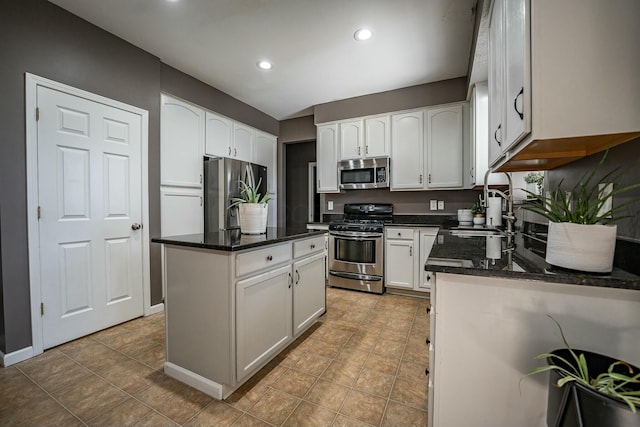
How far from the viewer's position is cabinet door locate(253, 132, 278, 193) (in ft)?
14.2

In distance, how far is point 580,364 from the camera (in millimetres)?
692

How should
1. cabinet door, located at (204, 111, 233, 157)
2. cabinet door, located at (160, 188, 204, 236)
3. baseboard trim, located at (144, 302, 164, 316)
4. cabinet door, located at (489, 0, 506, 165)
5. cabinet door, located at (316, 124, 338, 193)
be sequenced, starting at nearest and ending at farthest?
cabinet door, located at (489, 0, 506, 165) < baseboard trim, located at (144, 302, 164, 316) < cabinet door, located at (160, 188, 204, 236) < cabinet door, located at (204, 111, 233, 157) < cabinet door, located at (316, 124, 338, 193)

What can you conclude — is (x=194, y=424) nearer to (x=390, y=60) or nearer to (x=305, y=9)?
(x=305, y=9)

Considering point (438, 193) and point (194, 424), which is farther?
point (438, 193)

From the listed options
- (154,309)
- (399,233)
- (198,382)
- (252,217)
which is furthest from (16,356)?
(399,233)

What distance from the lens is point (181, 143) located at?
3094 mm

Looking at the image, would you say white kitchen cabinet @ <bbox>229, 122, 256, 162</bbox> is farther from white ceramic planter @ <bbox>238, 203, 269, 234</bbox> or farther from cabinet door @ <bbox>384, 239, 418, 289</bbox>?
cabinet door @ <bbox>384, 239, 418, 289</bbox>

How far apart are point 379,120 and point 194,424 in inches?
144

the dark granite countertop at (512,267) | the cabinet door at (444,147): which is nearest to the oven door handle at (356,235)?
the cabinet door at (444,147)

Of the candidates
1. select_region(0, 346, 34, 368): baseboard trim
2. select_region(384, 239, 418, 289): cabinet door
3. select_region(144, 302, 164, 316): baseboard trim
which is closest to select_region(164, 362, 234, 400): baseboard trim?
select_region(0, 346, 34, 368): baseboard trim

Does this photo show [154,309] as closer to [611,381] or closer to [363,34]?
[611,381]

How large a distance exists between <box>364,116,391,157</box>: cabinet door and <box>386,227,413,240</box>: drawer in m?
1.06

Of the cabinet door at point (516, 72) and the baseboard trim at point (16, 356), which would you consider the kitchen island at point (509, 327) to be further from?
the baseboard trim at point (16, 356)

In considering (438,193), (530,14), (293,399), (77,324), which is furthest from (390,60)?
(77,324)
